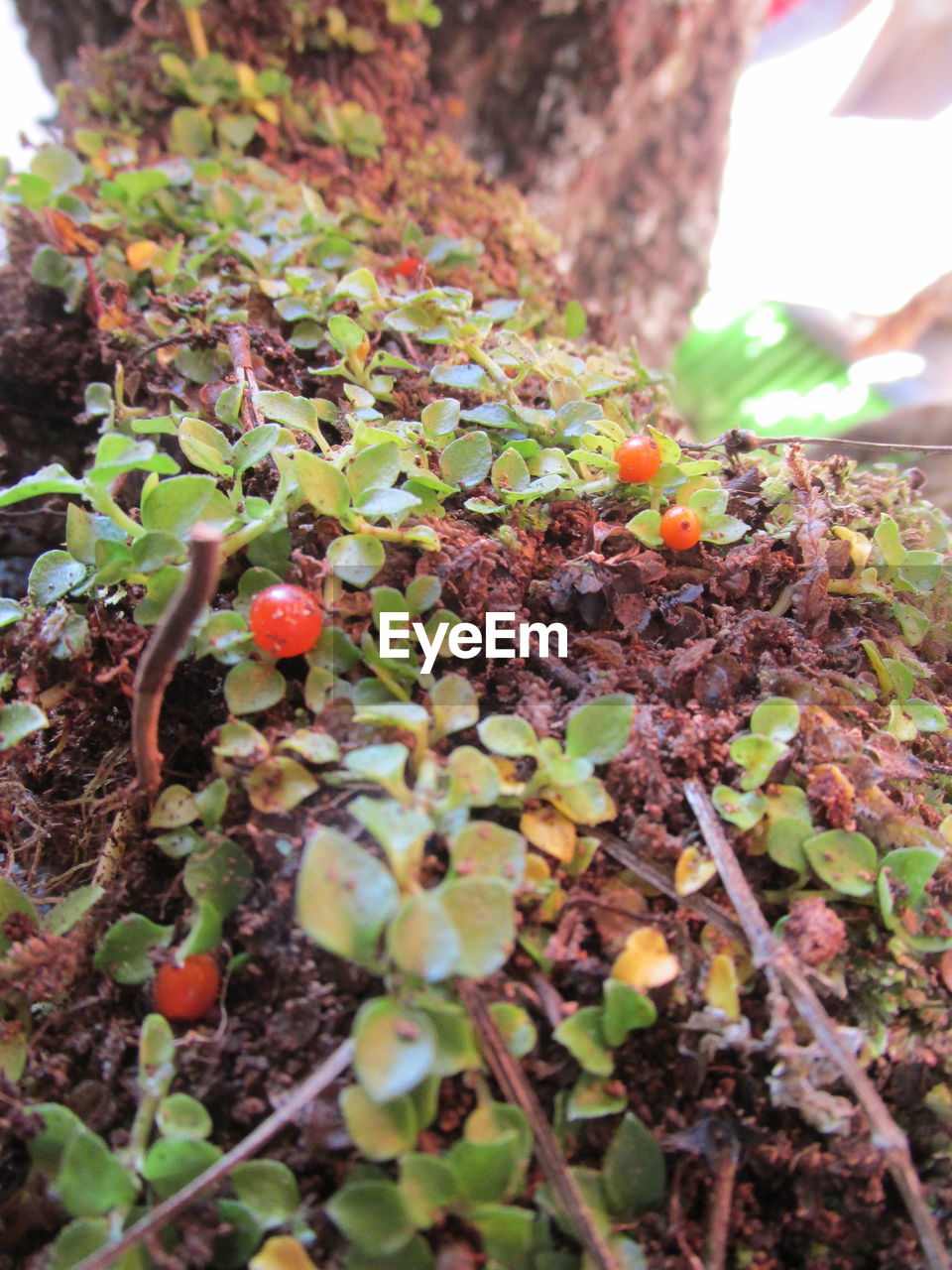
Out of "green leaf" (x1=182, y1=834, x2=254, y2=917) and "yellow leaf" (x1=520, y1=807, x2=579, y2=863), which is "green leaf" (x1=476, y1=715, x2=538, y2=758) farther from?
"green leaf" (x1=182, y1=834, x2=254, y2=917)

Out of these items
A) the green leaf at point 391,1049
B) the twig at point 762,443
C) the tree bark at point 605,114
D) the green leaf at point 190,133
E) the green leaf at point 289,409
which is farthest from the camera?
the tree bark at point 605,114

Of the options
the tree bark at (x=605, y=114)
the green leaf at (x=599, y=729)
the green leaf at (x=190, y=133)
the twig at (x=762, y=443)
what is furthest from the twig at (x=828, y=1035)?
the green leaf at (x=190, y=133)

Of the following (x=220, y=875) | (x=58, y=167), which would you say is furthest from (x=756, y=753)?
(x=58, y=167)

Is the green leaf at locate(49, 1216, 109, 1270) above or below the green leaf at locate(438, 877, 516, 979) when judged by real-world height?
below

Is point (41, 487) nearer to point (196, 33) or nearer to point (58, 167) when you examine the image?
point (58, 167)

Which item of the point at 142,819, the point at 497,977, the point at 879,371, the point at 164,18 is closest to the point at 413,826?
the point at 497,977

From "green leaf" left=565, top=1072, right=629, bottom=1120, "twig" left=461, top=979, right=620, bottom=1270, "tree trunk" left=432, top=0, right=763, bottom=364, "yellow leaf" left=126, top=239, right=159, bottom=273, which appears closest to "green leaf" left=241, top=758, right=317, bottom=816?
"twig" left=461, top=979, right=620, bottom=1270

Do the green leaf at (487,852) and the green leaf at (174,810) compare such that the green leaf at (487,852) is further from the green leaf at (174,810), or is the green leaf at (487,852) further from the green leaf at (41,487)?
the green leaf at (41,487)
